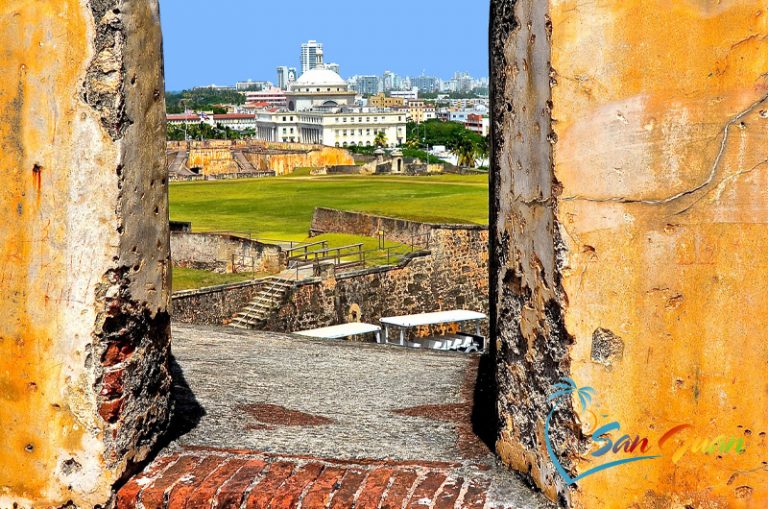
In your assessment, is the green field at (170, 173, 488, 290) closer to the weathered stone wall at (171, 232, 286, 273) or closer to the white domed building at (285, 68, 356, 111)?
the weathered stone wall at (171, 232, 286, 273)

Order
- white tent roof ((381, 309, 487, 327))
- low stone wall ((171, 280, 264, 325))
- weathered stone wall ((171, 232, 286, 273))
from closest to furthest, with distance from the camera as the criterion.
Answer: low stone wall ((171, 280, 264, 325))
white tent roof ((381, 309, 487, 327))
weathered stone wall ((171, 232, 286, 273))

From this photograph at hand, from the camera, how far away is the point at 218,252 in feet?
79.4

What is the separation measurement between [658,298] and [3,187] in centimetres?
231

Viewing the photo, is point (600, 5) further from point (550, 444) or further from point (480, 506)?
point (480, 506)

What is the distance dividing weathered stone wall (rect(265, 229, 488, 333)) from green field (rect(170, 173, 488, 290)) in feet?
3.49

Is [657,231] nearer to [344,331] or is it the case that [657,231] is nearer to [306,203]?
[344,331]

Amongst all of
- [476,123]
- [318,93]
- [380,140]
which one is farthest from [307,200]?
[476,123]

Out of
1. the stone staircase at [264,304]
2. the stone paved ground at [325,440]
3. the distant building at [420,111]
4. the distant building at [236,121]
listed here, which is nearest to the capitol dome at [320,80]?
the distant building at [236,121]

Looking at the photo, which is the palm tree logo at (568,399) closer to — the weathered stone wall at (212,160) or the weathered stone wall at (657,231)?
the weathered stone wall at (657,231)

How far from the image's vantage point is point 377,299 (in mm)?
21281

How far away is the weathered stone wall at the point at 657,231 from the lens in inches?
135

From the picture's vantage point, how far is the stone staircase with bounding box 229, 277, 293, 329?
62.2ft

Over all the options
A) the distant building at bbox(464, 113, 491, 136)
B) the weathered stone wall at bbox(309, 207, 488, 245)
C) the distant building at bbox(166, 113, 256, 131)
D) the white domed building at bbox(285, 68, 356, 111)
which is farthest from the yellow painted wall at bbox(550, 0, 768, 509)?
the distant building at bbox(166, 113, 256, 131)

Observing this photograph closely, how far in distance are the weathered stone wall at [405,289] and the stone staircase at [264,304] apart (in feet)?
0.49
